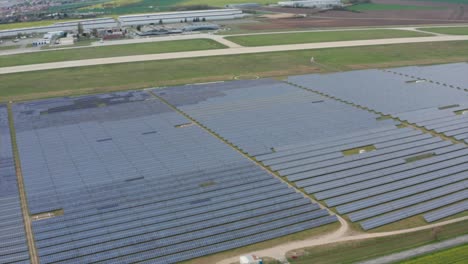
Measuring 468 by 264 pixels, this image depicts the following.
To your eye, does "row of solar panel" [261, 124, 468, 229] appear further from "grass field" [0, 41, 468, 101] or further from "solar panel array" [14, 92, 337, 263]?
"grass field" [0, 41, 468, 101]

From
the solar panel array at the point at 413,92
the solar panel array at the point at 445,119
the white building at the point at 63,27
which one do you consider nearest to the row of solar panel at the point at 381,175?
the solar panel array at the point at 413,92

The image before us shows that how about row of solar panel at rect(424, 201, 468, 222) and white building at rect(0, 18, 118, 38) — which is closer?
row of solar panel at rect(424, 201, 468, 222)

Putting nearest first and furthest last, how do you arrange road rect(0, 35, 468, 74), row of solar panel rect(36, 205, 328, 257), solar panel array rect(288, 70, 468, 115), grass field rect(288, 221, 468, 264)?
grass field rect(288, 221, 468, 264), row of solar panel rect(36, 205, 328, 257), solar panel array rect(288, 70, 468, 115), road rect(0, 35, 468, 74)

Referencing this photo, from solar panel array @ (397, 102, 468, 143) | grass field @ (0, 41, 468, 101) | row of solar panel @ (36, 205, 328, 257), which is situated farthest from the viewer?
grass field @ (0, 41, 468, 101)

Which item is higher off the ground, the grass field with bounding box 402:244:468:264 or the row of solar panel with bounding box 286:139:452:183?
the row of solar panel with bounding box 286:139:452:183

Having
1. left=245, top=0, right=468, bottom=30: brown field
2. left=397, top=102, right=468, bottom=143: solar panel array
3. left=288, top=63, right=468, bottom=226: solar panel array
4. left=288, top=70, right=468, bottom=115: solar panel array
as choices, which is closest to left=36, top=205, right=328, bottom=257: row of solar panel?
left=288, top=63, right=468, bottom=226: solar panel array

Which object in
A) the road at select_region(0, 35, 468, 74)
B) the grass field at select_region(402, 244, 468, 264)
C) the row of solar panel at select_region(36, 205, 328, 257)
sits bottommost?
the grass field at select_region(402, 244, 468, 264)
